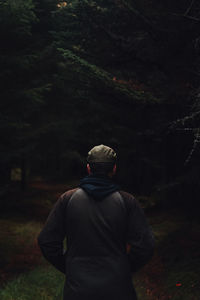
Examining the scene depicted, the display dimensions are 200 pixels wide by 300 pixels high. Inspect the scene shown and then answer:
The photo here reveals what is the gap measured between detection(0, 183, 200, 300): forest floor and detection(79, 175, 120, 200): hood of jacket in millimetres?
4141

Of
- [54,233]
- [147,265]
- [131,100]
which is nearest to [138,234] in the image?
[54,233]

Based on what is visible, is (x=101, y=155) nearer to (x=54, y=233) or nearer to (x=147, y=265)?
Result: (x=54, y=233)

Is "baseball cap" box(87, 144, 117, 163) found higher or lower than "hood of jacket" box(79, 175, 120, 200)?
higher

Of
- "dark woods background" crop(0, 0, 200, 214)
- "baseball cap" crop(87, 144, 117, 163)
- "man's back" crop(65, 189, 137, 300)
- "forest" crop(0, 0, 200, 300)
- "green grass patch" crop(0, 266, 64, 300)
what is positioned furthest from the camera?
"dark woods background" crop(0, 0, 200, 214)

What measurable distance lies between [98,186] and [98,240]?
0.52 metres

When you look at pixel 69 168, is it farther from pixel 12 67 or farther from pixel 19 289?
pixel 19 289

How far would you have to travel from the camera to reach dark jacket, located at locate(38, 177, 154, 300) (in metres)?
2.84

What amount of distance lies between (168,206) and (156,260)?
18.2ft

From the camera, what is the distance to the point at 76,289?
2.86 m

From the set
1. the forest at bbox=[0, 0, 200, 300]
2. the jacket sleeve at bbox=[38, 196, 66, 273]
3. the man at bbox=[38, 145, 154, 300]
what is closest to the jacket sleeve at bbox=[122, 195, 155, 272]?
the man at bbox=[38, 145, 154, 300]

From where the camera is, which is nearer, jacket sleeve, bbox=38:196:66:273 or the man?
the man

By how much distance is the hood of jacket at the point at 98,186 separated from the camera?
9.76 ft

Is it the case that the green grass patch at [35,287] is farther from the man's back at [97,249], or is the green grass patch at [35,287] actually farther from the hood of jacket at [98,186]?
the hood of jacket at [98,186]

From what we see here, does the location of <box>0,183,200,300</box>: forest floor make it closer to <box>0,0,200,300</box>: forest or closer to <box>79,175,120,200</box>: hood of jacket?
<box>0,0,200,300</box>: forest
